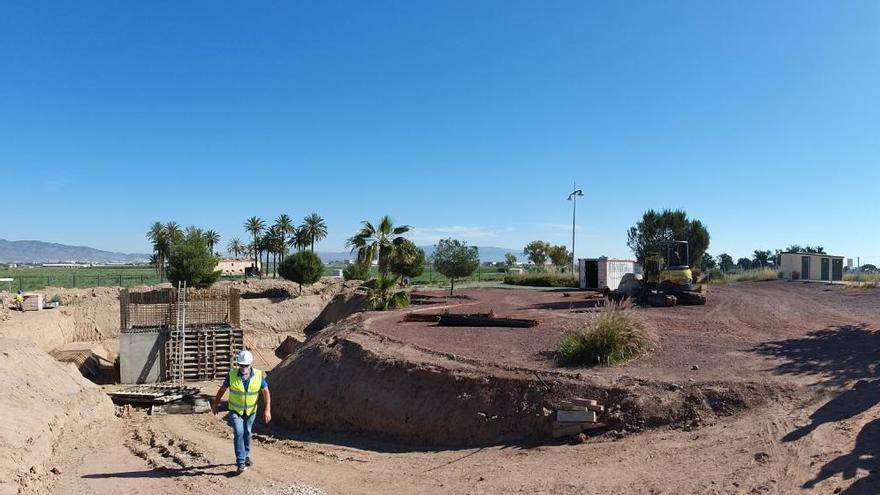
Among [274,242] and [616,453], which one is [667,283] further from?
[274,242]

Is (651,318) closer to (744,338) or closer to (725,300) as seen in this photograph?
(744,338)

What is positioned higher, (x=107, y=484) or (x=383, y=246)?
(x=383, y=246)

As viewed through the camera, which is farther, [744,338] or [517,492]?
[744,338]

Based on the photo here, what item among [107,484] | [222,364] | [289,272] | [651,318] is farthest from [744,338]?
[289,272]

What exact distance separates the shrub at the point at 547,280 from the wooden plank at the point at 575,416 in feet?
116

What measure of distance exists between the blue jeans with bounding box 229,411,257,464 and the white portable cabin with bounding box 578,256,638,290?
26978 millimetres

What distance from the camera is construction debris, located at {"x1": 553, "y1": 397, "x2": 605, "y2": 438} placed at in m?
10.6

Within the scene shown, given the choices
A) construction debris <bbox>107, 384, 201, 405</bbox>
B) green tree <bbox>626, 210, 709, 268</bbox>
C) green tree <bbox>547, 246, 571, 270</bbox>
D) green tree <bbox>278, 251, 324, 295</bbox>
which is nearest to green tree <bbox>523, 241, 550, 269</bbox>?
green tree <bbox>547, 246, 571, 270</bbox>

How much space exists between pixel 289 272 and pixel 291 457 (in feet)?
123

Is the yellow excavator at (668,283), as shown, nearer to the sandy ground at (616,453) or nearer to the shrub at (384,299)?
the sandy ground at (616,453)

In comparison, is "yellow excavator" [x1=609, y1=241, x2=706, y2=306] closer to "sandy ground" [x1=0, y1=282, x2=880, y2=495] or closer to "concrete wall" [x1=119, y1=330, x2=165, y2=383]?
"sandy ground" [x1=0, y1=282, x2=880, y2=495]

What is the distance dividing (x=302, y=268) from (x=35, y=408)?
33.3 meters

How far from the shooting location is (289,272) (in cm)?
4847

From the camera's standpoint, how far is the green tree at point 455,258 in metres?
37.8
